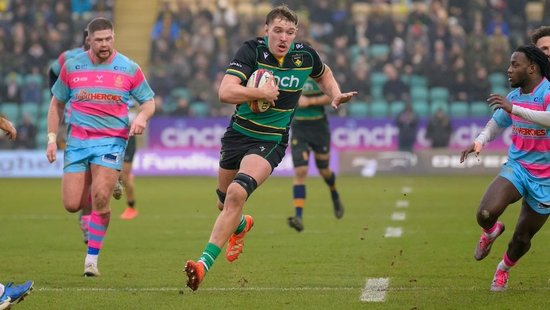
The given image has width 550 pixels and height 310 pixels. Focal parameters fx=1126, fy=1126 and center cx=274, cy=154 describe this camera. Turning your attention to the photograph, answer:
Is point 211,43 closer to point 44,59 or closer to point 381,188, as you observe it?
point 44,59

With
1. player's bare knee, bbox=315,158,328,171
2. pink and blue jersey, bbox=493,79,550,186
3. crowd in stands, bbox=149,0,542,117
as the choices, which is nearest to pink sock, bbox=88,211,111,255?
pink and blue jersey, bbox=493,79,550,186

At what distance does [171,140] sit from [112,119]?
16834mm

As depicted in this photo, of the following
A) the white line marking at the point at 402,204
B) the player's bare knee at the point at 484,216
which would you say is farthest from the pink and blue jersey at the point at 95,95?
the white line marking at the point at 402,204

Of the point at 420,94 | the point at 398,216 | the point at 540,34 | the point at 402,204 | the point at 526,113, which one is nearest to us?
the point at 526,113

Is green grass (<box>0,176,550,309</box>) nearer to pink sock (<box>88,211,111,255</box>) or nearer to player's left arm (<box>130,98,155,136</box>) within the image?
pink sock (<box>88,211,111,255</box>)

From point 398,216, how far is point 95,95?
275 inches

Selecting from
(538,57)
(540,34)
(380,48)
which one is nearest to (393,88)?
(380,48)

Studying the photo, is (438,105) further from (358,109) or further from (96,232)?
(96,232)

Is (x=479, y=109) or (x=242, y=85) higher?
(x=242, y=85)

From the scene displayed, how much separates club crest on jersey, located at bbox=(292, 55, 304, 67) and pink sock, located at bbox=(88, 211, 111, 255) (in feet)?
7.76

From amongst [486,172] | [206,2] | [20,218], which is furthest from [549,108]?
[206,2]

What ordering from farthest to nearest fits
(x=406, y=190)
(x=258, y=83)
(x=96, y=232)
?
(x=406, y=190) → (x=96, y=232) → (x=258, y=83)

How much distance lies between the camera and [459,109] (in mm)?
27781

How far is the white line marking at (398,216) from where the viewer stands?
1591cm
